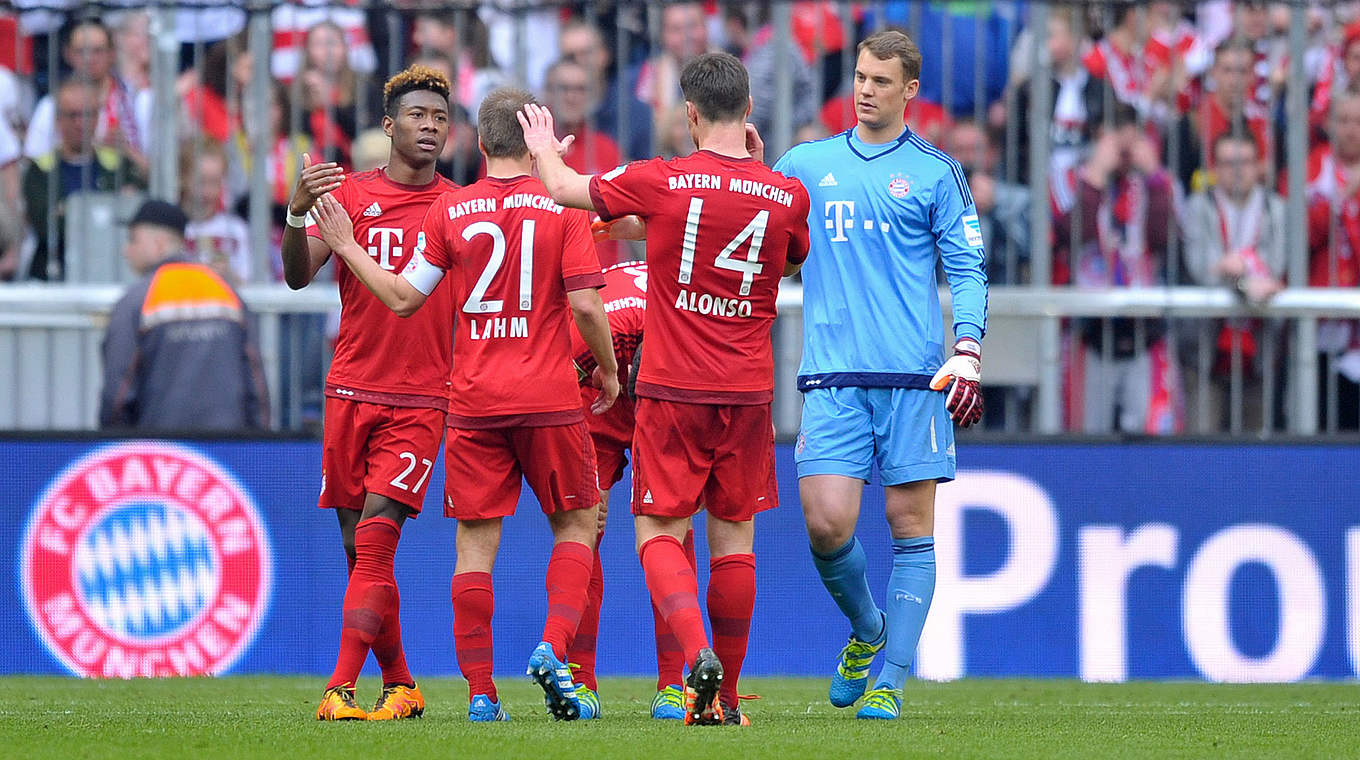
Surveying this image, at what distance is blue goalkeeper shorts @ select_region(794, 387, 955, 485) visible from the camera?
6.69m

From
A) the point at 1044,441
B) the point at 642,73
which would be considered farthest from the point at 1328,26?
the point at 642,73

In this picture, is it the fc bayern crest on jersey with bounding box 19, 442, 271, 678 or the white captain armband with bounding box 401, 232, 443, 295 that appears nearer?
the white captain armband with bounding box 401, 232, 443, 295

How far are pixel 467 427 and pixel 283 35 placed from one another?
4.03 meters

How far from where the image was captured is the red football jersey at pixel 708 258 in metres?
6.33

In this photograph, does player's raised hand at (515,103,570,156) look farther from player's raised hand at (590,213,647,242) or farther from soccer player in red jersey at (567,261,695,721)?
soccer player in red jersey at (567,261,695,721)

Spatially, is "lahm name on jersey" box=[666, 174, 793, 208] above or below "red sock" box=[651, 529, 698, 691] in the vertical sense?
above

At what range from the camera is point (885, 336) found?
6.70 metres

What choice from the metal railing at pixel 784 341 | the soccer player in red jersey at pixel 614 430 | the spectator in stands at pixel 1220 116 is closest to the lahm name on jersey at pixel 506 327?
the soccer player in red jersey at pixel 614 430

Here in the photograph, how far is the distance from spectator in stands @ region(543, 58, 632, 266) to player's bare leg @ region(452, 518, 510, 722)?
357 centimetres

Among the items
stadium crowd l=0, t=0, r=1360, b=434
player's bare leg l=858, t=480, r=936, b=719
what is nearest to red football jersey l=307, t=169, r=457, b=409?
player's bare leg l=858, t=480, r=936, b=719

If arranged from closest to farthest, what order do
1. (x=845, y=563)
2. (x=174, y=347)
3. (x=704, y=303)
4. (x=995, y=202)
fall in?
(x=704, y=303), (x=845, y=563), (x=174, y=347), (x=995, y=202)

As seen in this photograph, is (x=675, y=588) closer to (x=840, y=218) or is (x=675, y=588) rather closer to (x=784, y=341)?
(x=840, y=218)

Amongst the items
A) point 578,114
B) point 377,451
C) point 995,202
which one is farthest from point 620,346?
point 995,202

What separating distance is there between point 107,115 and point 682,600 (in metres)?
4.95
